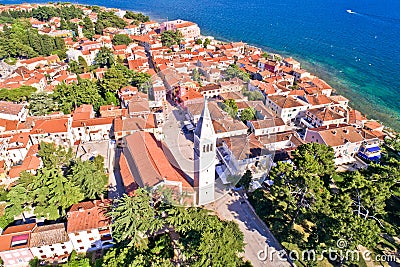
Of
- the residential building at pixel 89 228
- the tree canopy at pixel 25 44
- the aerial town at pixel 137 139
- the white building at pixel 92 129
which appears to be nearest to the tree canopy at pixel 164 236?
the aerial town at pixel 137 139

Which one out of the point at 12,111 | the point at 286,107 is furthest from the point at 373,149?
the point at 12,111

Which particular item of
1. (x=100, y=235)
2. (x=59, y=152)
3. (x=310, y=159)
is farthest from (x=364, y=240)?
(x=59, y=152)

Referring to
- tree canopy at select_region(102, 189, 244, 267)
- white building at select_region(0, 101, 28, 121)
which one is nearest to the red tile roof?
tree canopy at select_region(102, 189, 244, 267)

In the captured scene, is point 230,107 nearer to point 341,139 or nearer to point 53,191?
point 53,191

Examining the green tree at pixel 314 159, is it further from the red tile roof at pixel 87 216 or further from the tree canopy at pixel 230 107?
the red tile roof at pixel 87 216

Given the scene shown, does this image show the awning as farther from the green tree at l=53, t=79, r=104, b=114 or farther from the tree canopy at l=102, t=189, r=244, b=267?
the green tree at l=53, t=79, r=104, b=114

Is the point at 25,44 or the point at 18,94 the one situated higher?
the point at 25,44

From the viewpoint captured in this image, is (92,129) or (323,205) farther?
(92,129)

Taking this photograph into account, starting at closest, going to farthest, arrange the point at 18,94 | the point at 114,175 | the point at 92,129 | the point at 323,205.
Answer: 1. the point at 323,205
2. the point at 114,175
3. the point at 92,129
4. the point at 18,94
